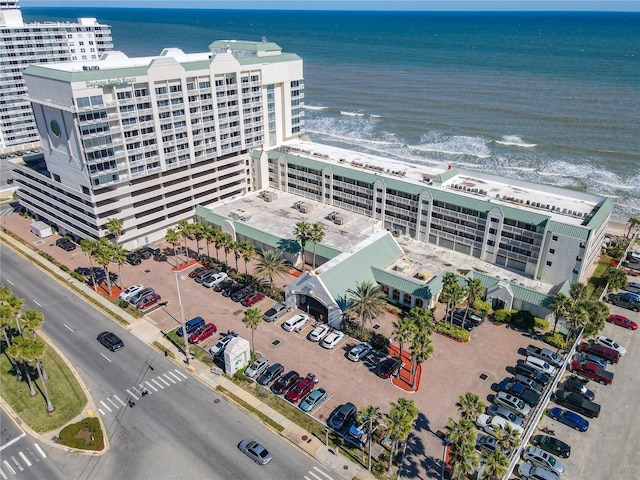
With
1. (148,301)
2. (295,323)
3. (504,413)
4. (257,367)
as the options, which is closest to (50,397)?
(148,301)

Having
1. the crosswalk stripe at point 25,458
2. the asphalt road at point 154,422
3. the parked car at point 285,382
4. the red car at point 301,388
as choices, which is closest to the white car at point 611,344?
the red car at point 301,388

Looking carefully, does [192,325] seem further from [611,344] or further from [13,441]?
[611,344]

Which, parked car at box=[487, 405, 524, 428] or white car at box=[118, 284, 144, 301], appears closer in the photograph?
parked car at box=[487, 405, 524, 428]

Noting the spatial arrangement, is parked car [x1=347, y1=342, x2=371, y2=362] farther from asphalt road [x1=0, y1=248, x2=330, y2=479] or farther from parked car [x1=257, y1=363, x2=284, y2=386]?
asphalt road [x1=0, y1=248, x2=330, y2=479]

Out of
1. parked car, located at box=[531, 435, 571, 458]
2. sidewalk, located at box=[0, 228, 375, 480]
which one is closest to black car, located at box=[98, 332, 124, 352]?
sidewalk, located at box=[0, 228, 375, 480]

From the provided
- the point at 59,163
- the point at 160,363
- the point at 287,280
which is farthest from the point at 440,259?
the point at 59,163
